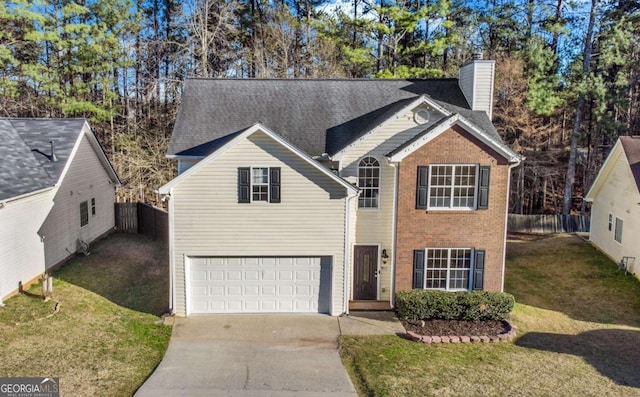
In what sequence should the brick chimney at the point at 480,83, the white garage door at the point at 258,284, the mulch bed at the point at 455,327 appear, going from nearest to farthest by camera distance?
the mulch bed at the point at 455,327 < the white garage door at the point at 258,284 < the brick chimney at the point at 480,83

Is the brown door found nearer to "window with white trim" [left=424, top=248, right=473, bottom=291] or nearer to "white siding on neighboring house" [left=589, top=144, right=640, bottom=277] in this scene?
"window with white trim" [left=424, top=248, right=473, bottom=291]

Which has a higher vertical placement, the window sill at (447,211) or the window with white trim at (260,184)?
the window with white trim at (260,184)

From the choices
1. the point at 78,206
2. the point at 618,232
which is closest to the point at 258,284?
the point at 78,206

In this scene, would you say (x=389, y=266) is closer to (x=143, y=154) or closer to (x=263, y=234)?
(x=263, y=234)

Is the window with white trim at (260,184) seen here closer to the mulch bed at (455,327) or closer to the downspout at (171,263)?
the downspout at (171,263)

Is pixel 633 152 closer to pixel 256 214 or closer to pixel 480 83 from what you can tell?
pixel 480 83

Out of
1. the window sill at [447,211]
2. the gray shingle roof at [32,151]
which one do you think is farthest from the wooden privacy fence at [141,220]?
the window sill at [447,211]

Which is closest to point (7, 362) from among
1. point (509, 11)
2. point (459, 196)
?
point (459, 196)
